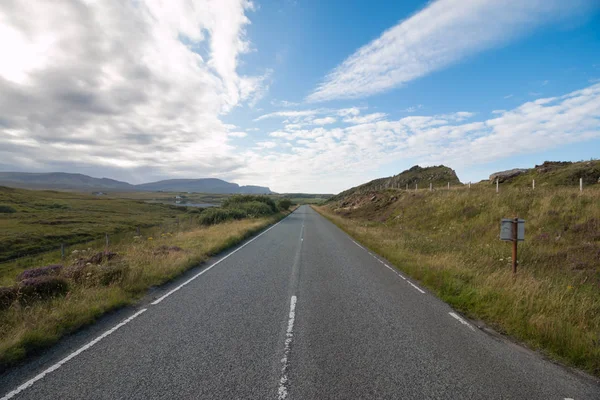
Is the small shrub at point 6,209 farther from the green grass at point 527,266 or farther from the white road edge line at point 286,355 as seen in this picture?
the white road edge line at point 286,355

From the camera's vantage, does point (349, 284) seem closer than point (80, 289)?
No

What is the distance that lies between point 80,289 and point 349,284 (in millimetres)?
7151

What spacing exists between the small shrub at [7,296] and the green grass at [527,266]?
9900 millimetres

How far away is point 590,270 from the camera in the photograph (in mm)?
9828

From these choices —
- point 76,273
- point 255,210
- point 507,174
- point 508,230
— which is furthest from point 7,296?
point 507,174

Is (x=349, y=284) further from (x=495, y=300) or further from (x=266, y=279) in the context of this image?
(x=495, y=300)

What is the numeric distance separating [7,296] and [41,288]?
0.70 m

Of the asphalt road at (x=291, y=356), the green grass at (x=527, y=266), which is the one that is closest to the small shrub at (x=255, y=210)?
the green grass at (x=527, y=266)

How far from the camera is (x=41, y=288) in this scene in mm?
7379

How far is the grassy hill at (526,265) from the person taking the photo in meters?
5.45

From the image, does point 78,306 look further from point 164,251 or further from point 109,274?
point 164,251

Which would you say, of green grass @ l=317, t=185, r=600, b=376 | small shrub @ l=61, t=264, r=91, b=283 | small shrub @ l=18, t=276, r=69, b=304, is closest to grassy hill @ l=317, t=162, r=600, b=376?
green grass @ l=317, t=185, r=600, b=376

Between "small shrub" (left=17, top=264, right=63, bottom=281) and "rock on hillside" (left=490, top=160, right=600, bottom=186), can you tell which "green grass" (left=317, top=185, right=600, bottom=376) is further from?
"small shrub" (left=17, top=264, right=63, bottom=281)

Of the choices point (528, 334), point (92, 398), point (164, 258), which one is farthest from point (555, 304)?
point (164, 258)
